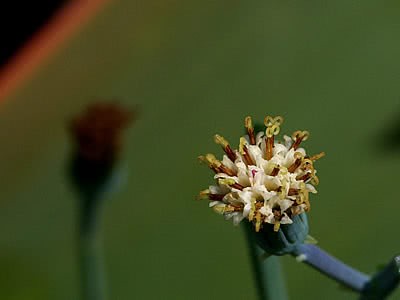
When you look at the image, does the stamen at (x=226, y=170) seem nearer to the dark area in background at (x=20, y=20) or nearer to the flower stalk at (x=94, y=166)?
the flower stalk at (x=94, y=166)

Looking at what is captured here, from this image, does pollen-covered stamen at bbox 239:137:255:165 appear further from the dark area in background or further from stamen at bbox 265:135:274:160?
the dark area in background

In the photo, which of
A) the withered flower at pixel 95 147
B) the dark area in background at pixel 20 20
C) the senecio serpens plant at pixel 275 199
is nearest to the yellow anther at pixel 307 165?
the senecio serpens plant at pixel 275 199

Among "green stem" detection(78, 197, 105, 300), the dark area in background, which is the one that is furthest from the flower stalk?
the dark area in background

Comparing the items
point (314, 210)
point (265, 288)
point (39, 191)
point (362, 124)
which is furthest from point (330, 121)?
point (265, 288)

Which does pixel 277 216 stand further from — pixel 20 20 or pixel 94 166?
pixel 20 20

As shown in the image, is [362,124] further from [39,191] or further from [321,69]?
[39,191]

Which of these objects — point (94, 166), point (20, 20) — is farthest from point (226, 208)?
point (20, 20)
